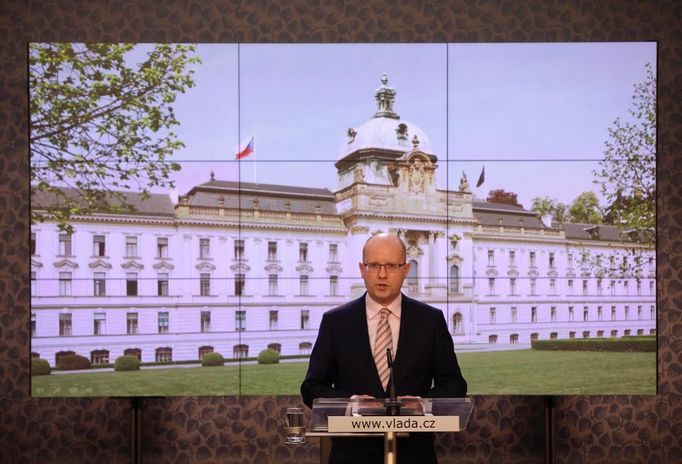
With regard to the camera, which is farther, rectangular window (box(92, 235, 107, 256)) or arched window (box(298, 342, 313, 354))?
arched window (box(298, 342, 313, 354))

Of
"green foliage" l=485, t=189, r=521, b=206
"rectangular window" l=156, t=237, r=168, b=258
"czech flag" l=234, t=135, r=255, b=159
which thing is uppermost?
"czech flag" l=234, t=135, r=255, b=159

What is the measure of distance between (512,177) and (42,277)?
10.5ft

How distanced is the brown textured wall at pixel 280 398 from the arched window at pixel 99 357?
1.05ft

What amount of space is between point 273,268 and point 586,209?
215 centimetres

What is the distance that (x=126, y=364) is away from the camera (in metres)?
5.88

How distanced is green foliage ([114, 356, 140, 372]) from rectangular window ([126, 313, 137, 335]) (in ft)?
0.57

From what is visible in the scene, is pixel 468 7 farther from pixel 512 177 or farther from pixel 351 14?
pixel 512 177

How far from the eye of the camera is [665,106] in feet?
19.5

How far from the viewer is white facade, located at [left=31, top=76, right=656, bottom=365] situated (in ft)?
19.2

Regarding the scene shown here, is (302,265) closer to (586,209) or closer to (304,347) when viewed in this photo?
(304,347)

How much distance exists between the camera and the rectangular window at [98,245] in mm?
5848

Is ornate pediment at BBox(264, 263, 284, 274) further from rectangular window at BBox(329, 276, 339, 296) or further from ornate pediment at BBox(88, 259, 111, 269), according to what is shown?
ornate pediment at BBox(88, 259, 111, 269)

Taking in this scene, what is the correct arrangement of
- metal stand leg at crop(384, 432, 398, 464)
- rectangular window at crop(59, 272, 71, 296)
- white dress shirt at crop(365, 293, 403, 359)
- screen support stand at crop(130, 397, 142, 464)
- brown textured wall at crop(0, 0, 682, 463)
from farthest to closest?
brown textured wall at crop(0, 0, 682, 463) < rectangular window at crop(59, 272, 71, 296) < screen support stand at crop(130, 397, 142, 464) < white dress shirt at crop(365, 293, 403, 359) < metal stand leg at crop(384, 432, 398, 464)

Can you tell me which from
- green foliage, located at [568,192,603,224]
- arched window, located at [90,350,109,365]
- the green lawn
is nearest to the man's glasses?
the green lawn
